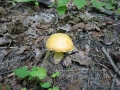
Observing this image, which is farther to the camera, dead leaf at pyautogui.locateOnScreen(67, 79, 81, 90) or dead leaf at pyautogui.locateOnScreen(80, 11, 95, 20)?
dead leaf at pyautogui.locateOnScreen(80, 11, 95, 20)

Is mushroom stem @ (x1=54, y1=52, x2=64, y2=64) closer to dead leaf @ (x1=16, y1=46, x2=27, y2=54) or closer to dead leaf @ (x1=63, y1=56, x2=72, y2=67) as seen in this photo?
dead leaf @ (x1=63, y1=56, x2=72, y2=67)

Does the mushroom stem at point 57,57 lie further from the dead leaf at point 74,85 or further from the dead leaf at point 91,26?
the dead leaf at point 91,26

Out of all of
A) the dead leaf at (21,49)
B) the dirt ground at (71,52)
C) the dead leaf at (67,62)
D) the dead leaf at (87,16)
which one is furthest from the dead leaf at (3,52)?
the dead leaf at (87,16)

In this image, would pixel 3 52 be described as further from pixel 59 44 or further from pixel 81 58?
pixel 81 58

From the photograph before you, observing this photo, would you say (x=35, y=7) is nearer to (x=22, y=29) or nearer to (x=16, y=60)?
(x=22, y=29)

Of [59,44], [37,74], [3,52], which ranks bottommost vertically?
[3,52]

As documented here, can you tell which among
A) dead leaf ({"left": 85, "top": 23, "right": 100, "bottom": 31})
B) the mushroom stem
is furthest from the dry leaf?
the mushroom stem

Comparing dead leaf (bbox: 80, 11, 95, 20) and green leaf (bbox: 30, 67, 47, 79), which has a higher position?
dead leaf (bbox: 80, 11, 95, 20)

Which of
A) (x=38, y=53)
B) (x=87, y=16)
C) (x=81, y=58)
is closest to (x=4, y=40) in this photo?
(x=38, y=53)
